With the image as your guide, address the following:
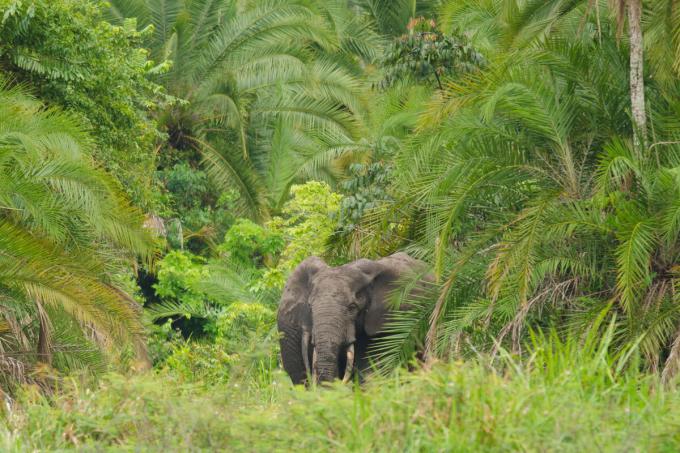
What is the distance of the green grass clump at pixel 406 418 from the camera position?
6637 millimetres

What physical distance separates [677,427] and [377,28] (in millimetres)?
25452

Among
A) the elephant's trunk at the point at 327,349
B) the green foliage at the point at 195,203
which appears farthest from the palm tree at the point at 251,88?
the elephant's trunk at the point at 327,349

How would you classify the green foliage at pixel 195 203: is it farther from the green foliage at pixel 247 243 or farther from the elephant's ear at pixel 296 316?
the elephant's ear at pixel 296 316

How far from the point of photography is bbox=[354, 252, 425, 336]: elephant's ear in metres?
14.4

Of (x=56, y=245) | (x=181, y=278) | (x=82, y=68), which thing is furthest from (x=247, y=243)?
(x=56, y=245)

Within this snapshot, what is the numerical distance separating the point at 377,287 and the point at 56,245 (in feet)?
10.9

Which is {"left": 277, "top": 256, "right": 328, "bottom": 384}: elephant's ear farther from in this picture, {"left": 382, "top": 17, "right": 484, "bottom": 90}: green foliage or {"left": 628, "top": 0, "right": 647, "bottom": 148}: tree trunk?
{"left": 628, "top": 0, "right": 647, "bottom": 148}: tree trunk

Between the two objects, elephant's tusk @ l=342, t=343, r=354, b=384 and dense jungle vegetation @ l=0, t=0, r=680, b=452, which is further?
elephant's tusk @ l=342, t=343, r=354, b=384

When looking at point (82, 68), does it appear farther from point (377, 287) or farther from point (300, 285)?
point (377, 287)

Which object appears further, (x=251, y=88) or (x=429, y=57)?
(x=251, y=88)

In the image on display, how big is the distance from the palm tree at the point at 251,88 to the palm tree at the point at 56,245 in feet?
39.3

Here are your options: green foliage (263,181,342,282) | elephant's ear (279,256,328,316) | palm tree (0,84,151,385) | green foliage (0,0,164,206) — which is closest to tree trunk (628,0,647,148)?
elephant's ear (279,256,328,316)

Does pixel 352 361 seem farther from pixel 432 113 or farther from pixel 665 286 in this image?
pixel 665 286

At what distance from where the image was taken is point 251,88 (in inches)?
1121
